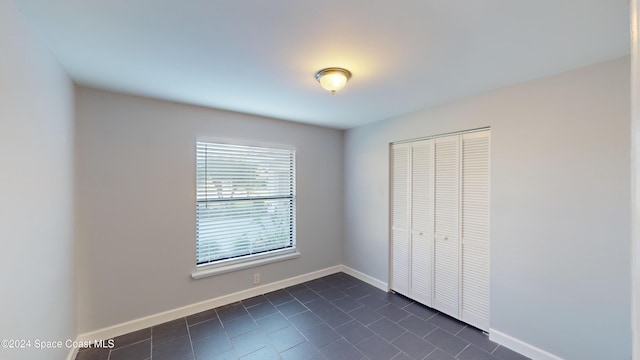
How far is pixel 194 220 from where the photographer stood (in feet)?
9.67

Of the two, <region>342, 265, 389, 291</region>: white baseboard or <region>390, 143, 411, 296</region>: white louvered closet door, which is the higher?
<region>390, 143, 411, 296</region>: white louvered closet door

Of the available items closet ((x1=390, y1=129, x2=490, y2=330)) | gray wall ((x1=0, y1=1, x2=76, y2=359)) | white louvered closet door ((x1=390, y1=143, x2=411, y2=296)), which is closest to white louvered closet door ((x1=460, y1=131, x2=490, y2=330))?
closet ((x1=390, y1=129, x2=490, y2=330))

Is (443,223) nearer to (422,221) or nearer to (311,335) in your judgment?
(422,221)

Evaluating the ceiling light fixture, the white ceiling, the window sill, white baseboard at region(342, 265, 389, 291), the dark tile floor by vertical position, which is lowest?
the dark tile floor

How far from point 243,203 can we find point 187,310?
130 cm

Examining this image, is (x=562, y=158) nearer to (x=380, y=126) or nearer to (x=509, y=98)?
(x=509, y=98)

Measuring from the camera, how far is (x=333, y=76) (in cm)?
199

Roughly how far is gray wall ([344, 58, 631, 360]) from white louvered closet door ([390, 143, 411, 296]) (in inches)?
33.2

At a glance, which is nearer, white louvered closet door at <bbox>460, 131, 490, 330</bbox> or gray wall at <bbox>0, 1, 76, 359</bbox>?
gray wall at <bbox>0, 1, 76, 359</bbox>

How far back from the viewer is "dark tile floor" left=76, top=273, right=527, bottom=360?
2.28m

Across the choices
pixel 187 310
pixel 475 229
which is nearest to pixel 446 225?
pixel 475 229

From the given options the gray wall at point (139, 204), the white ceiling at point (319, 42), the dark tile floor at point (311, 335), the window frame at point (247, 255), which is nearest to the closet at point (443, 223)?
the dark tile floor at point (311, 335)

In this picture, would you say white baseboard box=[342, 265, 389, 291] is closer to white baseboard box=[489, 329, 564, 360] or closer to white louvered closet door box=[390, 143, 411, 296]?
white louvered closet door box=[390, 143, 411, 296]

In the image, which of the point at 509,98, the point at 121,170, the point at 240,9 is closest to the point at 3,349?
the point at 121,170
